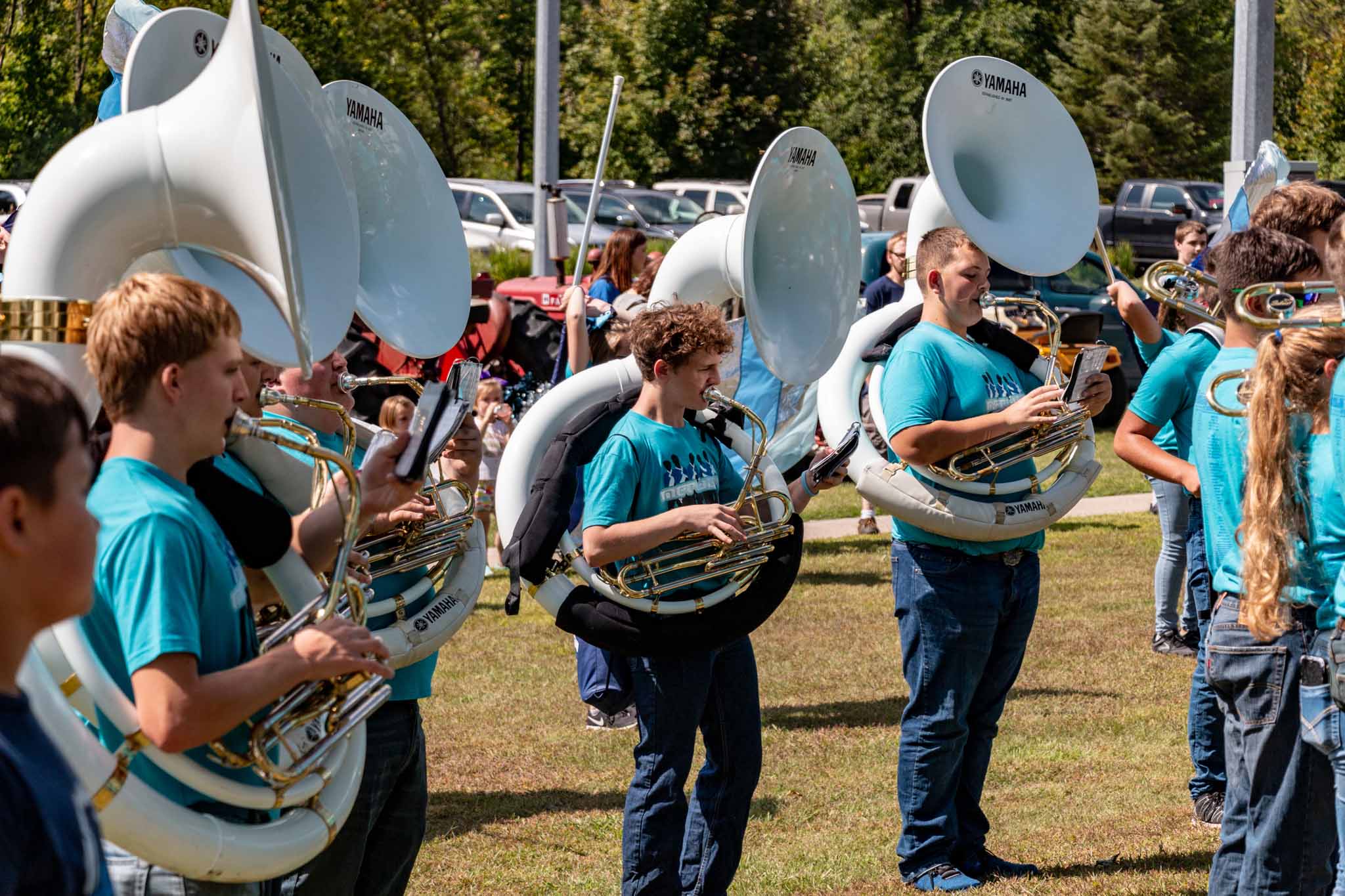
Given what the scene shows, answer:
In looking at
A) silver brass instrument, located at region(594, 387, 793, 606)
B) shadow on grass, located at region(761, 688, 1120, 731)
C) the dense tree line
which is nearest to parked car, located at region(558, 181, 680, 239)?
the dense tree line

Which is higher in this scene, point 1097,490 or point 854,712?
point 854,712

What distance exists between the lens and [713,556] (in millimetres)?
4059

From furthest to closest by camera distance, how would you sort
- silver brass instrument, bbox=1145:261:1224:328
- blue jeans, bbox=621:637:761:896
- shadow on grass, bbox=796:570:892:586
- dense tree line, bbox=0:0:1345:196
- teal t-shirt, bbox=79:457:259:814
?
dense tree line, bbox=0:0:1345:196, shadow on grass, bbox=796:570:892:586, silver brass instrument, bbox=1145:261:1224:328, blue jeans, bbox=621:637:761:896, teal t-shirt, bbox=79:457:259:814

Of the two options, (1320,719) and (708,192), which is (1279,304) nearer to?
(1320,719)

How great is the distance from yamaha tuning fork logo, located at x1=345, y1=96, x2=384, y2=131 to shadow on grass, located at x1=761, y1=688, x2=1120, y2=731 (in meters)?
3.45

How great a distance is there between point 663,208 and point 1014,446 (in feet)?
52.0

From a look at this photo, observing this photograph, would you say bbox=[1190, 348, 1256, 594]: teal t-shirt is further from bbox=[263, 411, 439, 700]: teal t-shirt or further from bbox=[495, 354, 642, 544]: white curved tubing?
bbox=[263, 411, 439, 700]: teal t-shirt

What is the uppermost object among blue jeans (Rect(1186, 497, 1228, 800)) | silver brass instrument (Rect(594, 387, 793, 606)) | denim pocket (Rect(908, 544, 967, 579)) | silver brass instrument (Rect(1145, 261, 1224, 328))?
silver brass instrument (Rect(1145, 261, 1224, 328))

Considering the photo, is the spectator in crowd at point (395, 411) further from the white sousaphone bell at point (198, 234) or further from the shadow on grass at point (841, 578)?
the shadow on grass at point (841, 578)

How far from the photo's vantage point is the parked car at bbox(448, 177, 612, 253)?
719 inches

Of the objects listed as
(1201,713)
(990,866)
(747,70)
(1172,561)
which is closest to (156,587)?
(990,866)

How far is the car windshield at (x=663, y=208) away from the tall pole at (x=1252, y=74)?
9.68m

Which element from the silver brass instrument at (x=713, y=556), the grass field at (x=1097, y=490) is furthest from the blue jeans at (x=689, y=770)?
the grass field at (x=1097, y=490)

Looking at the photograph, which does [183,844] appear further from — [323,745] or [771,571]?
[771,571]
